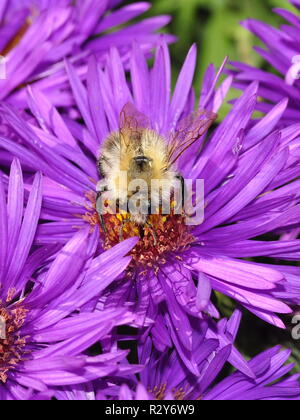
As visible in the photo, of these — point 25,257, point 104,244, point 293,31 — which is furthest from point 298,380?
point 293,31

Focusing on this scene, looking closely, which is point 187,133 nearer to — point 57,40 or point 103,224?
point 103,224

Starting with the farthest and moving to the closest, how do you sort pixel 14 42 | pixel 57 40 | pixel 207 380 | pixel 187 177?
pixel 14 42
pixel 57 40
pixel 187 177
pixel 207 380

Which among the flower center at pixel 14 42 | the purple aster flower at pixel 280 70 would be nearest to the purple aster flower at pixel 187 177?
the purple aster flower at pixel 280 70

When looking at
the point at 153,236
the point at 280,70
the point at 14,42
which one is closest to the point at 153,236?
the point at 153,236

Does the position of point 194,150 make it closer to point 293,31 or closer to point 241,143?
point 241,143

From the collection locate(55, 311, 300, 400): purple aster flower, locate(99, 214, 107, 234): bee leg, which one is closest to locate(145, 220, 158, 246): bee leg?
locate(99, 214, 107, 234): bee leg

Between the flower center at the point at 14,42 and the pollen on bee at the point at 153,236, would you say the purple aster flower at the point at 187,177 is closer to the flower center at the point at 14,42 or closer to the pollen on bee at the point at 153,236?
the pollen on bee at the point at 153,236
